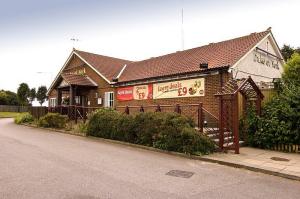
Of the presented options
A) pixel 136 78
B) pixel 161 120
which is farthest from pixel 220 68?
pixel 136 78

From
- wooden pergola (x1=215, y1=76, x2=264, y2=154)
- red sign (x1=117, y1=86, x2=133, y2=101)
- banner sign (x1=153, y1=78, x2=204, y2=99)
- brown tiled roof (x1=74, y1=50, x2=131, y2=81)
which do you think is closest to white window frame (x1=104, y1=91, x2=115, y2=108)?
red sign (x1=117, y1=86, x2=133, y2=101)

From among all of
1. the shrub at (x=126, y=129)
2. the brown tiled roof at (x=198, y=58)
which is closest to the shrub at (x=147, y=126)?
the shrub at (x=126, y=129)

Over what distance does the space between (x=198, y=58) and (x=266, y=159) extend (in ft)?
34.7

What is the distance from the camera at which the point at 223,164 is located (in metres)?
9.44

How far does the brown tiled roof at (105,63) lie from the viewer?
25234mm

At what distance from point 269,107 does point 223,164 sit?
16.2ft

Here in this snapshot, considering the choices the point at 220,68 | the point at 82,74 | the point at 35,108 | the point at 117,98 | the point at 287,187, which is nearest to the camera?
the point at 287,187

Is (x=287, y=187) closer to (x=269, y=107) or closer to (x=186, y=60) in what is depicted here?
(x=269, y=107)

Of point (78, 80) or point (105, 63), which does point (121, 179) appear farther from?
point (105, 63)

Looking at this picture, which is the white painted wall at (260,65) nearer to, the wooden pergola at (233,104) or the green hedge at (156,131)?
the wooden pergola at (233,104)

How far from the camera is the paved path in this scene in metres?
8.60

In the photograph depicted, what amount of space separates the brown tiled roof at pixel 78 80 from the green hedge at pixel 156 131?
9722mm

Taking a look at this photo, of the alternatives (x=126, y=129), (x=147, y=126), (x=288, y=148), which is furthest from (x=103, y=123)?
(x=288, y=148)

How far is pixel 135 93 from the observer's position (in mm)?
21453
